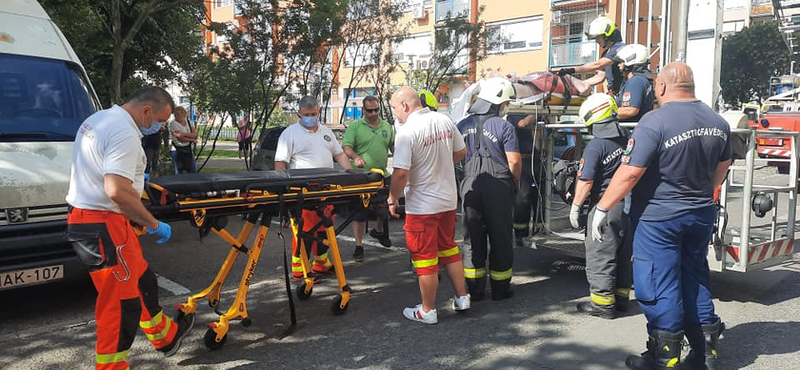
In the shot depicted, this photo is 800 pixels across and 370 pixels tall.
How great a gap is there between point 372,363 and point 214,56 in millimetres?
12905

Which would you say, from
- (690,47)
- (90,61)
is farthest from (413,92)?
(90,61)

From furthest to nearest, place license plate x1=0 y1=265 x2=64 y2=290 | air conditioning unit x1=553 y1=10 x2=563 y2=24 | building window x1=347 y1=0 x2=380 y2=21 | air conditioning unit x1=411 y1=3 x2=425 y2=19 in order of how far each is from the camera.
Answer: air conditioning unit x1=411 y1=3 x2=425 y2=19, air conditioning unit x1=553 y1=10 x2=563 y2=24, building window x1=347 y1=0 x2=380 y2=21, license plate x1=0 y1=265 x2=64 y2=290

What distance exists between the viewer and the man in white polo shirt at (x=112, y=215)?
10.9 feet

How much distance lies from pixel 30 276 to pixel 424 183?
3060mm

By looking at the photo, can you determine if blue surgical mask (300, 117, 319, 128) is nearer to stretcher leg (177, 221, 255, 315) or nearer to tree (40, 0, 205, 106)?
stretcher leg (177, 221, 255, 315)

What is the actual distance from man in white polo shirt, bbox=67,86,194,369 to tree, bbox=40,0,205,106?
9.35 m

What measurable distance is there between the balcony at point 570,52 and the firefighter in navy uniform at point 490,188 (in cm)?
2265

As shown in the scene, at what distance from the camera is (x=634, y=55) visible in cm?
600

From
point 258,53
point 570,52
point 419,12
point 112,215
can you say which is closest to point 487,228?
point 112,215

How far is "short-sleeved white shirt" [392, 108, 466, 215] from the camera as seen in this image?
4.66m

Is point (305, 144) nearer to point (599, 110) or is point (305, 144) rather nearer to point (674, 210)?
point (599, 110)

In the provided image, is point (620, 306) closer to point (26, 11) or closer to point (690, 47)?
point (690, 47)

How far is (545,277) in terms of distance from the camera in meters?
6.29

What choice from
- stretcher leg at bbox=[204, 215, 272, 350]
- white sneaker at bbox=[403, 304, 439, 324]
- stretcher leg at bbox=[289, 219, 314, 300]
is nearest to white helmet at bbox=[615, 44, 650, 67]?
white sneaker at bbox=[403, 304, 439, 324]
